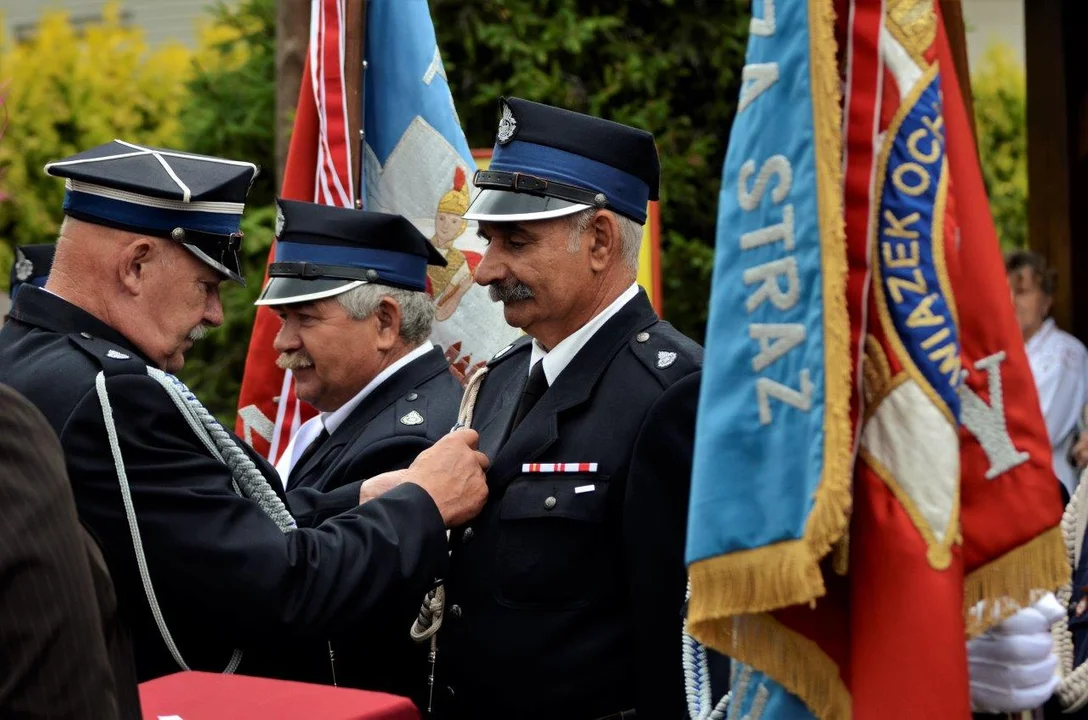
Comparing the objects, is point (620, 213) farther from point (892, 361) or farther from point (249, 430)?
point (249, 430)

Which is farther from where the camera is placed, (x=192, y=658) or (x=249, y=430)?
(x=249, y=430)

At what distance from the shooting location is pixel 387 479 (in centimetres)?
348

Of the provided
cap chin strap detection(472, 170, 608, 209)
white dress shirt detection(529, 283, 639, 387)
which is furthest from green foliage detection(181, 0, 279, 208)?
white dress shirt detection(529, 283, 639, 387)

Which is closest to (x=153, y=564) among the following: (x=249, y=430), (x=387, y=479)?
(x=387, y=479)

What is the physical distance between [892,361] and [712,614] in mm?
490

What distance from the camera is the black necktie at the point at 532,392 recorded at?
337 centimetres

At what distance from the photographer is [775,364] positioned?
2.31 m

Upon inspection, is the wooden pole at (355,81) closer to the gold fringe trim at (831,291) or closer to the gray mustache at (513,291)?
the gray mustache at (513,291)

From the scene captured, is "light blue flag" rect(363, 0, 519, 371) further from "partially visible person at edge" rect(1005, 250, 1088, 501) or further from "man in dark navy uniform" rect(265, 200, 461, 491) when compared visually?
"partially visible person at edge" rect(1005, 250, 1088, 501)

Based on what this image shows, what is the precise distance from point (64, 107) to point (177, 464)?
1018 centimetres

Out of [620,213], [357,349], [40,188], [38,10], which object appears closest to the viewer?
[620,213]

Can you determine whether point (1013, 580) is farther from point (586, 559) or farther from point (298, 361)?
point (298, 361)

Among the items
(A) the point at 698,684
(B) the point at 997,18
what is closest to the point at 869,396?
(A) the point at 698,684

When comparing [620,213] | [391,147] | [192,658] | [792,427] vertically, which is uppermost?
[391,147]
